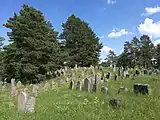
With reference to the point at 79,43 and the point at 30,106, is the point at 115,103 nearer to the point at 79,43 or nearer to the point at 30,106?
the point at 30,106

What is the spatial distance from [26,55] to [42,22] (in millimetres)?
5833

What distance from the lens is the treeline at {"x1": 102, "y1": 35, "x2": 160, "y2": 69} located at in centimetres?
8656

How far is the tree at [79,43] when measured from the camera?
201 ft

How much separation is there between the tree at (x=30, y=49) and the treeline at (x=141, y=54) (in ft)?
154

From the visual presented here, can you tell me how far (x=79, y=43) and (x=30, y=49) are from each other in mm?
21999

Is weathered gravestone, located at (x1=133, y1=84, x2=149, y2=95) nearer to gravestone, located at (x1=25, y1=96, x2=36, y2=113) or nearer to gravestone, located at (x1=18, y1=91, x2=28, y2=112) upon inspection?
gravestone, located at (x1=25, y1=96, x2=36, y2=113)

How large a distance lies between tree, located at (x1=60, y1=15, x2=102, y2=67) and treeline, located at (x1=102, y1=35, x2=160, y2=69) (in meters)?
24.6

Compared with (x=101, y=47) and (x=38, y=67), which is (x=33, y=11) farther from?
(x=101, y=47)

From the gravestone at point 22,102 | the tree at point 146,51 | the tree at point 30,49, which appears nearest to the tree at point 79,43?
the tree at point 30,49

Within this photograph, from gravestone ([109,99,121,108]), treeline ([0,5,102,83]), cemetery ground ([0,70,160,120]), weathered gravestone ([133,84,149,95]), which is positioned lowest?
cemetery ground ([0,70,160,120])

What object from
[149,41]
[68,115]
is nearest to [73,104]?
[68,115]

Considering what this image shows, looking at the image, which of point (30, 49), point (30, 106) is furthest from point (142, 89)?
point (30, 49)

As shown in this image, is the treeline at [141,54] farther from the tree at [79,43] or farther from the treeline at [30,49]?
the treeline at [30,49]

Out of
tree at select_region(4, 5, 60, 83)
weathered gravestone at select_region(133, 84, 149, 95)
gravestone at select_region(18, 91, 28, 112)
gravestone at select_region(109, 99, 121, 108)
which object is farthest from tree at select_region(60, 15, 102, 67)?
gravestone at select_region(109, 99, 121, 108)
